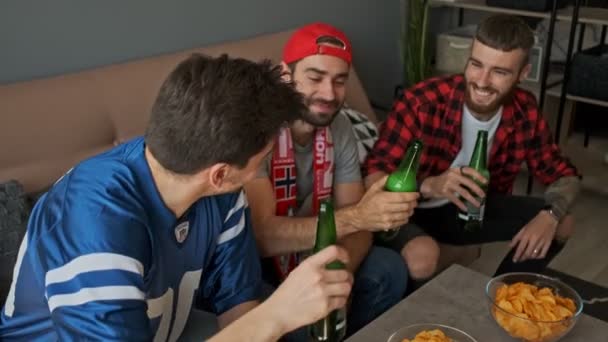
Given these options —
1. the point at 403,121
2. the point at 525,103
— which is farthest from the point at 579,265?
the point at 403,121

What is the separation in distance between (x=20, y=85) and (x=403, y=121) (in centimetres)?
122

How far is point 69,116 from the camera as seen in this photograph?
1895 mm

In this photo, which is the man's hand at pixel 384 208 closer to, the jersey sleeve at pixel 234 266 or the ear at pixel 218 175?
the jersey sleeve at pixel 234 266

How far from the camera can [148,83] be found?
6.86 feet

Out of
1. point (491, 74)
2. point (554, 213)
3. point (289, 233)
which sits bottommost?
point (554, 213)

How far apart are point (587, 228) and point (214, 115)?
2.56 metres

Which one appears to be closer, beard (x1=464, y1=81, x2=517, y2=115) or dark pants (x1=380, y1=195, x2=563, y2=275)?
beard (x1=464, y1=81, x2=517, y2=115)

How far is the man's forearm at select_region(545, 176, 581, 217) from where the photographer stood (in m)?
2.04

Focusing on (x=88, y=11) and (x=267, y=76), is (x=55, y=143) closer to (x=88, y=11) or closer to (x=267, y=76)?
(x=88, y=11)

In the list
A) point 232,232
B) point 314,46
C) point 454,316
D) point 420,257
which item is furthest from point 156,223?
point 420,257

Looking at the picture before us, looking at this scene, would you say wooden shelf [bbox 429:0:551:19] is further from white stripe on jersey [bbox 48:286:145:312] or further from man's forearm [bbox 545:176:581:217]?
white stripe on jersey [bbox 48:286:145:312]

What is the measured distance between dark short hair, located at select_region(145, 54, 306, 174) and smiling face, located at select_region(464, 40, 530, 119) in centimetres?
107

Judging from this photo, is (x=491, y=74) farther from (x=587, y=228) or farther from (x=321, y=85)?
(x=587, y=228)

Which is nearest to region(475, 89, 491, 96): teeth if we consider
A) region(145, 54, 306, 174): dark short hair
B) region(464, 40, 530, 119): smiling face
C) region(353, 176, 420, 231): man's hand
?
region(464, 40, 530, 119): smiling face
